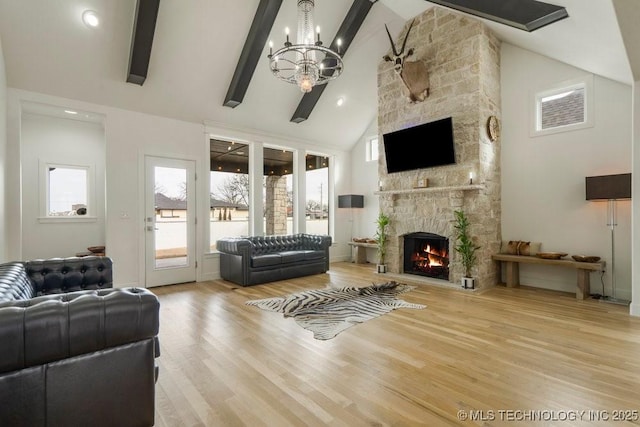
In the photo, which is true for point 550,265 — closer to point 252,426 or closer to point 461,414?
point 461,414

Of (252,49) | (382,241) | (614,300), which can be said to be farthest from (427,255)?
(252,49)

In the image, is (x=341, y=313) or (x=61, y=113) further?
(x=61, y=113)

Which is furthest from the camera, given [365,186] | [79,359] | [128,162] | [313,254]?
[365,186]

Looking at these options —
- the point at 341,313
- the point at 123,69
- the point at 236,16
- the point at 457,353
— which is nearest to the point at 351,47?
the point at 236,16

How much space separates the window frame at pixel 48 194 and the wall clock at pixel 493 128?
25.7 ft

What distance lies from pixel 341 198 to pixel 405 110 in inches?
107

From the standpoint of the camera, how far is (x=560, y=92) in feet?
16.4

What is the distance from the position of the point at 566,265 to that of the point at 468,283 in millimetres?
1364

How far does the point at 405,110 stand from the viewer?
6094mm

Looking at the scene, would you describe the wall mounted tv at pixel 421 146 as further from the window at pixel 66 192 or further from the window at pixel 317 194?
the window at pixel 66 192

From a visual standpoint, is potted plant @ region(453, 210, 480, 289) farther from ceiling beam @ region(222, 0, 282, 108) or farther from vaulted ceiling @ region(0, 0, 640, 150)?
ceiling beam @ region(222, 0, 282, 108)

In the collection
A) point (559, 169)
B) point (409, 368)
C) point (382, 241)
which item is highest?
point (559, 169)

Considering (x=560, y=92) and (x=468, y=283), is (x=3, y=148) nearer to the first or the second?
(x=468, y=283)

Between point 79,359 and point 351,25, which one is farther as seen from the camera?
point 351,25
